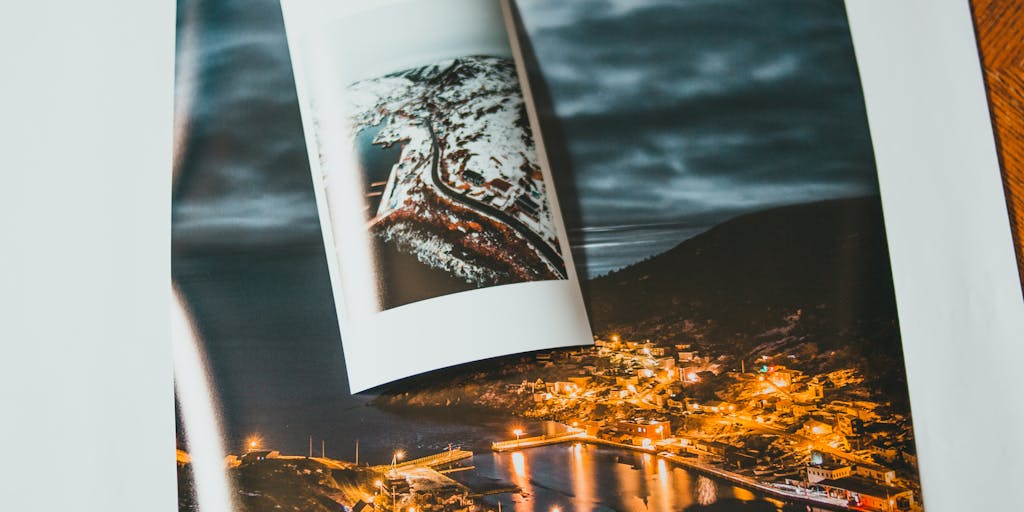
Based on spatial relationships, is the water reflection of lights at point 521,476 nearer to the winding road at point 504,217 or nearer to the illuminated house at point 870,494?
the winding road at point 504,217

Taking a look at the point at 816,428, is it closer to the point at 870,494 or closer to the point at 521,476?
the point at 870,494

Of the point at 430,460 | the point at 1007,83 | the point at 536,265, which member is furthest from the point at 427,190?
the point at 1007,83

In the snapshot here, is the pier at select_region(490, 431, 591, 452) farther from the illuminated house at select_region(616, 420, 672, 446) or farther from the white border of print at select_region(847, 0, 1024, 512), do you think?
the white border of print at select_region(847, 0, 1024, 512)

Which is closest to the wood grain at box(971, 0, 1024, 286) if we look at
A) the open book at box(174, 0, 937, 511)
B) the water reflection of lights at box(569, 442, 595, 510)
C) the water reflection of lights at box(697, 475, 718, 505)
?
the open book at box(174, 0, 937, 511)

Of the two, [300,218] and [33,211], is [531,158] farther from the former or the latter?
[33,211]

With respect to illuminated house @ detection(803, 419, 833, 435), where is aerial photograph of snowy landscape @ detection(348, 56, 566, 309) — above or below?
above

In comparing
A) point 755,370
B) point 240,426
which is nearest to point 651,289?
point 755,370
